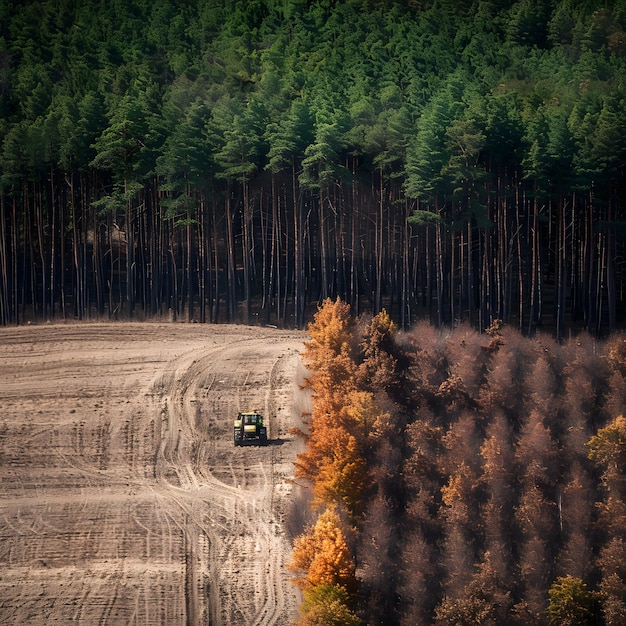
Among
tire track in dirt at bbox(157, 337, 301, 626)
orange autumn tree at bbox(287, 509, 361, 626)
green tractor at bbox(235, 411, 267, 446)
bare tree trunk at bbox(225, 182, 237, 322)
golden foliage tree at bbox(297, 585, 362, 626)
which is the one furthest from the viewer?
bare tree trunk at bbox(225, 182, 237, 322)

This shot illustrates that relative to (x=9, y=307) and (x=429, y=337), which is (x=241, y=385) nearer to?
(x=429, y=337)

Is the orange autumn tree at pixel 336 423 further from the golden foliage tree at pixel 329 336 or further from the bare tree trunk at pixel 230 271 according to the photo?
the bare tree trunk at pixel 230 271

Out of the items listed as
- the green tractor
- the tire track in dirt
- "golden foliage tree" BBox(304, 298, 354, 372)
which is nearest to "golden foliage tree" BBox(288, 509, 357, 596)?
the tire track in dirt

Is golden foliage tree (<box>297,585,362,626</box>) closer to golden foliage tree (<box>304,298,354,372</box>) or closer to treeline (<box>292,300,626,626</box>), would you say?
treeline (<box>292,300,626,626</box>)

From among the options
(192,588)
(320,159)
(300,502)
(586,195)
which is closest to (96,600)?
(192,588)

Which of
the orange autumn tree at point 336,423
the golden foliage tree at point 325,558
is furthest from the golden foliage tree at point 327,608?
the orange autumn tree at point 336,423

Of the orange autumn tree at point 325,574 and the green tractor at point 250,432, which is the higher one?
the green tractor at point 250,432
